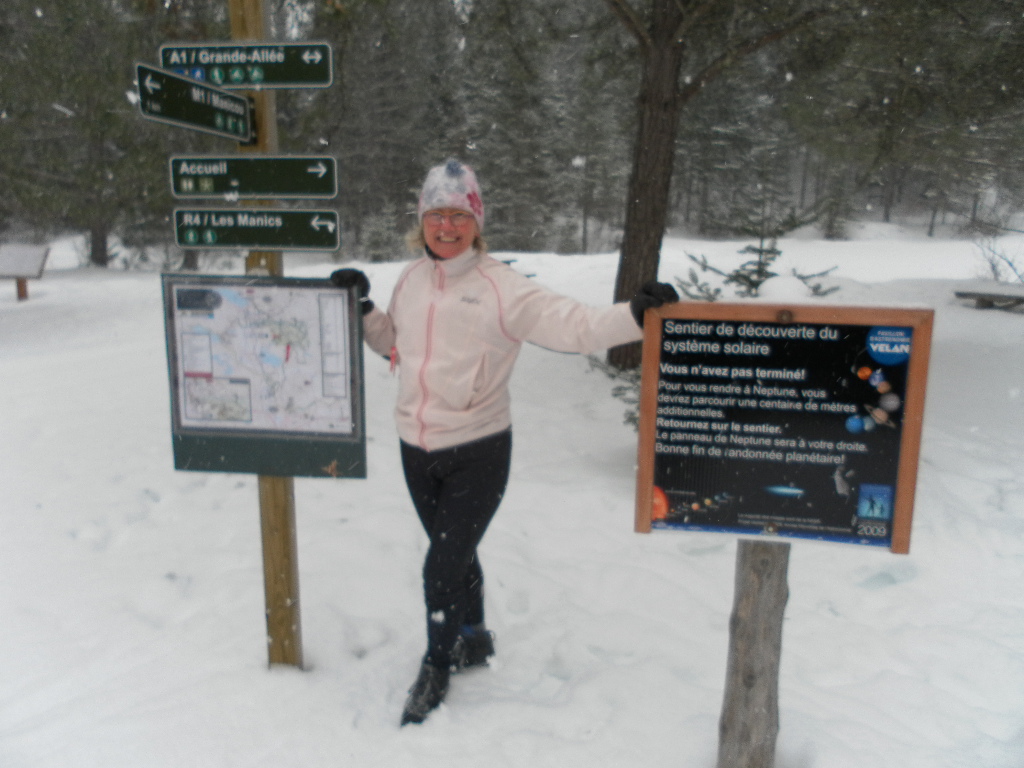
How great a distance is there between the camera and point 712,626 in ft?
12.1

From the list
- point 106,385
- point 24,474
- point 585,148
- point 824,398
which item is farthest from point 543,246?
point 824,398

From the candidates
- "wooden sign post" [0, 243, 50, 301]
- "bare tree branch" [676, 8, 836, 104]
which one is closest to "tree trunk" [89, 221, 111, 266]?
"wooden sign post" [0, 243, 50, 301]

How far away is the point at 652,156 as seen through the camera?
291 inches

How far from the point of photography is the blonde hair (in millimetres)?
2848

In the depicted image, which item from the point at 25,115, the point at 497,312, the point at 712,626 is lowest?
the point at 712,626

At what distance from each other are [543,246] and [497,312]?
32.6m

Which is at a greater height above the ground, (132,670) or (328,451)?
(328,451)

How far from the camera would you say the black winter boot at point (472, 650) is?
10.5 feet

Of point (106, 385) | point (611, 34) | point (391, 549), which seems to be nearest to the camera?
point (391, 549)

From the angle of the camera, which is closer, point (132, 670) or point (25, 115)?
point (132, 670)

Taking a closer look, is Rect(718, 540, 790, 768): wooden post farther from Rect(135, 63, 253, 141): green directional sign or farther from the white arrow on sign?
Rect(135, 63, 253, 141): green directional sign

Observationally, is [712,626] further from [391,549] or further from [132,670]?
[132,670]

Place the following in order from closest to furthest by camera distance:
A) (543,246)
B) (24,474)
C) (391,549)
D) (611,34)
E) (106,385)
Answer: (391,549), (24,474), (106,385), (611,34), (543,246)

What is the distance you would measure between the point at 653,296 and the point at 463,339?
2.63ft
